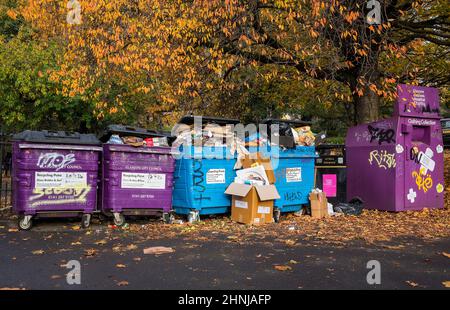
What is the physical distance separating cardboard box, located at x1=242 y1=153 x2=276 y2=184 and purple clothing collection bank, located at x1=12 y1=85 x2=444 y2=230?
1303 mm

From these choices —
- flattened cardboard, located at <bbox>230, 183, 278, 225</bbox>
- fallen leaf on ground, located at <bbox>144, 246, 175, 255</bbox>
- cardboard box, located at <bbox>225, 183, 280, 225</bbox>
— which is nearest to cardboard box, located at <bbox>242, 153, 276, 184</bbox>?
cardboard box, located at <bbox>225, 183, 280, 225</bbox>

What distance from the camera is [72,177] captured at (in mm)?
6855

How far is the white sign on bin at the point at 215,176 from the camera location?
757cm

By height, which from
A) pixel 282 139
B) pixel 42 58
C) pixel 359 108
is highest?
pixel 42 58

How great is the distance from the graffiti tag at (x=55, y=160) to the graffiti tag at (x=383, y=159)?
543cm

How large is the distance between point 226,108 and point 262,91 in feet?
7.15

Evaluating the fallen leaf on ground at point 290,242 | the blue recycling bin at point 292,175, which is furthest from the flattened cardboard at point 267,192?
the fallen leaf on ground at point 290,242

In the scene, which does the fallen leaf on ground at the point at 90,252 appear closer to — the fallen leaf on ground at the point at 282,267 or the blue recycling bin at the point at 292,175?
the fallen leaf on ground at the point at 282,267

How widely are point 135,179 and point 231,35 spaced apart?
3.65 metres

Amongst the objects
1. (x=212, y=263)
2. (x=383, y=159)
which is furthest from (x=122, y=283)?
(x=383, y=159)

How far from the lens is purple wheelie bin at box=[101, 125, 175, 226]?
7.04m

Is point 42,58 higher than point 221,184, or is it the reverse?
point 42,58
